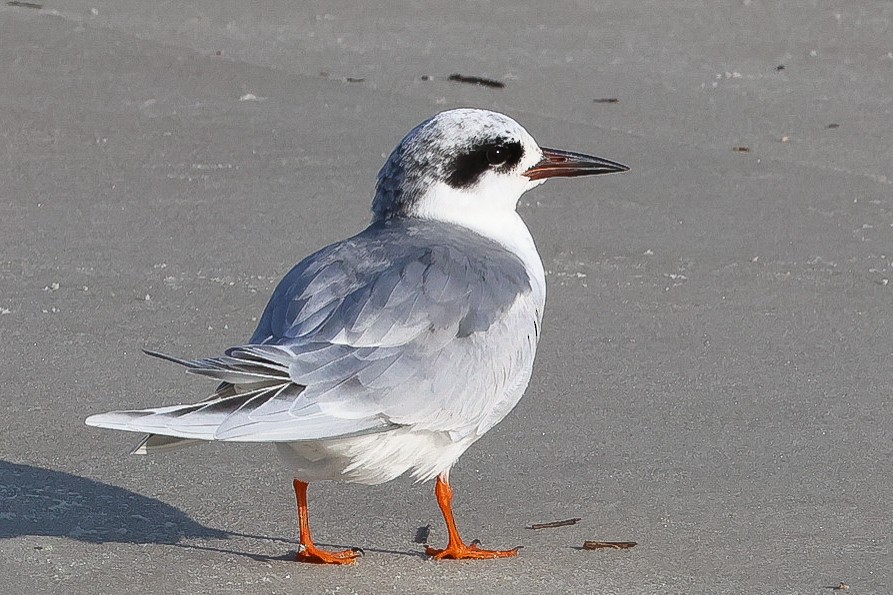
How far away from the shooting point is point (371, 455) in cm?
362

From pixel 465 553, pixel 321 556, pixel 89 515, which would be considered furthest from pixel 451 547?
pixel 89 515

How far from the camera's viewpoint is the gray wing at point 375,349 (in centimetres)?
335

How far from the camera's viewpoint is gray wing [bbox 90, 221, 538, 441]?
132 inches

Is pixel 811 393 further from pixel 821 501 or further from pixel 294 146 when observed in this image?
pixel 294 146

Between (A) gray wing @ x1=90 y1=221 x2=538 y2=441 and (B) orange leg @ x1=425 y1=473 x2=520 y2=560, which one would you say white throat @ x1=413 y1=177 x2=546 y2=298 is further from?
(B) orange leg @ x1=425 y1=473 x2=520 y2=560

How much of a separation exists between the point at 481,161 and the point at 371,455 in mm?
1063

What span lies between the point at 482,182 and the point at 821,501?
1264 millimetres

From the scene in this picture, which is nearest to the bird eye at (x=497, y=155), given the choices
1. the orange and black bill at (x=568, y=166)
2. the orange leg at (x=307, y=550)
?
the orange and black bill at (x=568, y=166)

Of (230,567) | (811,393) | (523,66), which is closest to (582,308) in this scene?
(811,393)

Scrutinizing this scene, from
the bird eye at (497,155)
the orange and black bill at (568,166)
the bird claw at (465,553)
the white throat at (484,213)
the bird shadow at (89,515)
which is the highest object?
the bird eye at (497,155)

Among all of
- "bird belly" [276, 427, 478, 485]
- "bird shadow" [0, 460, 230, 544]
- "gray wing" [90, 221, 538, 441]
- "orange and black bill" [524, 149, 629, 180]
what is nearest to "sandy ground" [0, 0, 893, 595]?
"bird shadow" [0, 460, 230, 544]

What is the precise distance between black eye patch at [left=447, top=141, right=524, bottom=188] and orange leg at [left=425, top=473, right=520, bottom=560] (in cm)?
88

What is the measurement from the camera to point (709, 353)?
5109mm

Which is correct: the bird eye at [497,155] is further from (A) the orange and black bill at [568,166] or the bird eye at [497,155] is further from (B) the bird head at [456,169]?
(A) the orange and black bill at [568,166]
